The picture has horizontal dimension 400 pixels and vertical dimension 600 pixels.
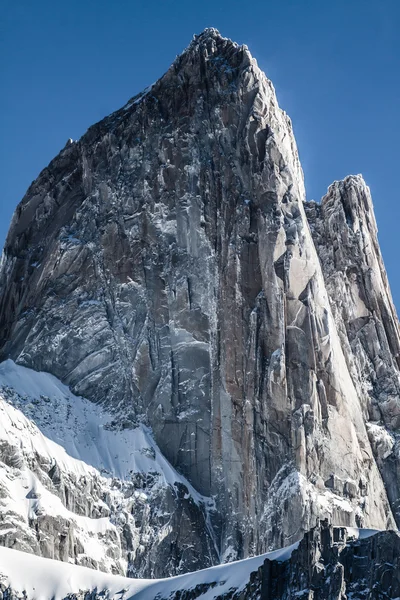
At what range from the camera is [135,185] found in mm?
167125

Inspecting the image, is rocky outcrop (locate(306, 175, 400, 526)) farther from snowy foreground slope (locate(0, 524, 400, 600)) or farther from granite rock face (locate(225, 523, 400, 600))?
granite rock face (locate(225, 523, 400, 600))

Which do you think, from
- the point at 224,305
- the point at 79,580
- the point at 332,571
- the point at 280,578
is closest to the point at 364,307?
the point at 224,305

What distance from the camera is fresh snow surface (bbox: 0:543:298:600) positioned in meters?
131

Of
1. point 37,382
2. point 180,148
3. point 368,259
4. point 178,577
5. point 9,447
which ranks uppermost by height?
point 180,148

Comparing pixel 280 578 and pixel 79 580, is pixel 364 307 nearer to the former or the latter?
pixel 79 580

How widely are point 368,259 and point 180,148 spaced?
22650 millimetres

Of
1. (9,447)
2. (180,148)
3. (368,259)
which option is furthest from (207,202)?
(9,447)

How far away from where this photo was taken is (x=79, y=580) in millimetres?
135750

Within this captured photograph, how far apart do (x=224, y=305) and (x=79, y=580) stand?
1309 inches

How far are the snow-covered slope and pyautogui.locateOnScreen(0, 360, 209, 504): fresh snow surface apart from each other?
96 mm

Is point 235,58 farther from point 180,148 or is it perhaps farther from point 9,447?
point 9,447

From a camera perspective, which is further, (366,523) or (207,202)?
(207,202)

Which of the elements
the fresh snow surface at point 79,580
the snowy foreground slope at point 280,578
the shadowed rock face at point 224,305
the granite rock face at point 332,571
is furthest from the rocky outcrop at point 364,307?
the granite rock face at point 332,571

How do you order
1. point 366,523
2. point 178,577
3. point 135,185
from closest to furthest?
point 178,577 → point 366,523 → point 135,185
